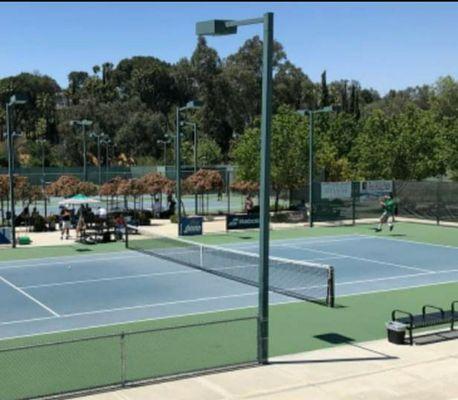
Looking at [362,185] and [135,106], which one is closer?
[362,185]

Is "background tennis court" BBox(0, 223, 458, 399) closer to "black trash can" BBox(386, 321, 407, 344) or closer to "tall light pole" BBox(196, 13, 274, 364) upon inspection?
"tall light pole" BBox(196, 13, 274, 364)

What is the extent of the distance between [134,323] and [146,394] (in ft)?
17.9

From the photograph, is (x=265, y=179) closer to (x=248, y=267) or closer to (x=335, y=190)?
(x=248, y=267)

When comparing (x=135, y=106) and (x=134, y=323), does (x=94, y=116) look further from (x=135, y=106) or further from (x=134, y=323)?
(x=134, y=323)

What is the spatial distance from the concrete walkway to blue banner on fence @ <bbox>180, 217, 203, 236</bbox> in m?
19.9

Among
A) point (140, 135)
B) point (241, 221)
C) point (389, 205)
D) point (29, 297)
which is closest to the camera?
point (29, 297)

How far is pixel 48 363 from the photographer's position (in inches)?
481

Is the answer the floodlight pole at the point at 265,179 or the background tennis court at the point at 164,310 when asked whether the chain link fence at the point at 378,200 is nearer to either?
the background tennis court at the point at 164,310

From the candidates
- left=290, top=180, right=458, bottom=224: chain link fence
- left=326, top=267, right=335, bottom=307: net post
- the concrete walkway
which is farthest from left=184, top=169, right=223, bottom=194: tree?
the concrete walkway

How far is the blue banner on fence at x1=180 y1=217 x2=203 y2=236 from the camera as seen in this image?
32.3 m

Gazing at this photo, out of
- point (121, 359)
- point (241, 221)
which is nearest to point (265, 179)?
point (121, 359)

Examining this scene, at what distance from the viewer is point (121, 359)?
10602 mm

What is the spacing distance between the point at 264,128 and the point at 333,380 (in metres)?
4.33

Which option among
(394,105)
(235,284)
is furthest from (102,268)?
(394,105)
